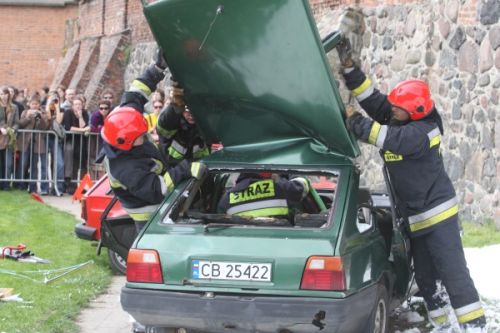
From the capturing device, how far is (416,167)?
6.71 metres

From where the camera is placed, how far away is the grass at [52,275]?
7438 mm

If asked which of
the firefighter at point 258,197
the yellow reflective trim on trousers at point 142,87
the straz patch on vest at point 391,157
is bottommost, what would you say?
the firefighter at point 258,197

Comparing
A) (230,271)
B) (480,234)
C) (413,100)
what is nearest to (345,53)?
(413,100)

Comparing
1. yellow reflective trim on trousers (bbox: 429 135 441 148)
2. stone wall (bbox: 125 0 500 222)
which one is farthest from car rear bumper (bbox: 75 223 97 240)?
stone wall (bbox: 125 0 500 222)

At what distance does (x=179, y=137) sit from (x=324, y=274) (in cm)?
307

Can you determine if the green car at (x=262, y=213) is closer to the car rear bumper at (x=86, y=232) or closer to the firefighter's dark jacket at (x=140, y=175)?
the firefighter's dark jacket at (x=140, y=175)

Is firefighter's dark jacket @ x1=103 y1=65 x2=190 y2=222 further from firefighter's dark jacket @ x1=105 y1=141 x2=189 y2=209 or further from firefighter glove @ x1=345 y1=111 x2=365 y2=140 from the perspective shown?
firefighter glove @ x1=345 y1=111 x2=365 y2=140

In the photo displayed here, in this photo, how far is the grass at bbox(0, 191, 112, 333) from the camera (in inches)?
293

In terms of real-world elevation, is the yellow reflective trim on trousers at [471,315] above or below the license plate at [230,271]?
below

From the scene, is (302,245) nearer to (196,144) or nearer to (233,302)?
(233,302)

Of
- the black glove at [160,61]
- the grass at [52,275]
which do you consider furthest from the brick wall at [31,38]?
the black glove at [160,61]

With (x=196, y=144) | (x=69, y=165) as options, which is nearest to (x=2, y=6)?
(x=69, y=165)

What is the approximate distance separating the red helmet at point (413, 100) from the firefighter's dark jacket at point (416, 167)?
0.25ft

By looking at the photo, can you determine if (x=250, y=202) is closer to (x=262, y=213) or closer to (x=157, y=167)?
(x=262, y=213)
